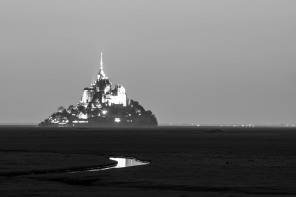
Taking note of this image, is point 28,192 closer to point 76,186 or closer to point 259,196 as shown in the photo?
point 76,186

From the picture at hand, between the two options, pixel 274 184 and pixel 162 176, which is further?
pixel 162 176

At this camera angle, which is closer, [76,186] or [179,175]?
[76,186]

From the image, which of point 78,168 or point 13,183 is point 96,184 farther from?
point 78,168

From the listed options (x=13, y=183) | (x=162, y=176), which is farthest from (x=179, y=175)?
(x=13, y=183)

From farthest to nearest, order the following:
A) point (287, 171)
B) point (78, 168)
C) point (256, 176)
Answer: point (78, 168), point (287, 171), point (256, 176)

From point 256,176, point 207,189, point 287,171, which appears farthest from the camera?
point 287,171

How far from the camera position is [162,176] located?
43.7 m

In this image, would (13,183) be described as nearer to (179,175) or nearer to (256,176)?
(179,175)

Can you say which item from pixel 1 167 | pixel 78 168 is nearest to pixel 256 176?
pixel 78 168

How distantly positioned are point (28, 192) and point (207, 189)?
9.42 meters

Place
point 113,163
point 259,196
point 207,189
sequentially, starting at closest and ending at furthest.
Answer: point 259,196, point 207,189, point 113,163

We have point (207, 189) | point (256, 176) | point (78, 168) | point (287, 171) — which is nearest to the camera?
point (207, 189)

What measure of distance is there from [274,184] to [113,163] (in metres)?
21.8

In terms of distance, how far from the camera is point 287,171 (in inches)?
1848
